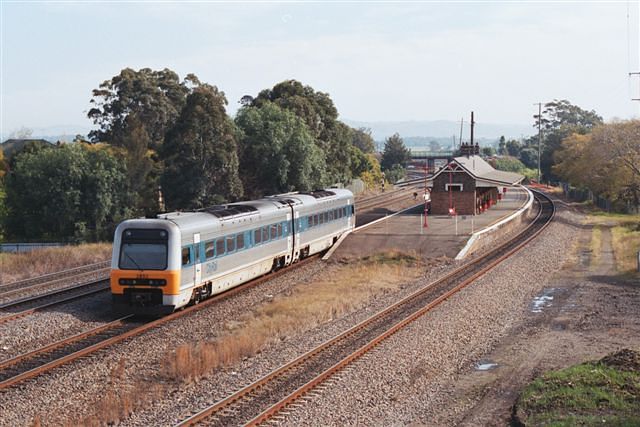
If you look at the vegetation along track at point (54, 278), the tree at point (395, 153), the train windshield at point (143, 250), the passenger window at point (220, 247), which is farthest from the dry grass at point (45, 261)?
the tree at point (395, 153)

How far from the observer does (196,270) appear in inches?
898

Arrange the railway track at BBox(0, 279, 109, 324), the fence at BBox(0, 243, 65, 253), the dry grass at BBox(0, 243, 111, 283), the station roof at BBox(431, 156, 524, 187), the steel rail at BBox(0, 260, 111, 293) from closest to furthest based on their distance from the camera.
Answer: the railway track at BBox(0, 279, 109, 324) → the steel rail at BBox(0, 260, 111, 293) → the dry grass at BBox(0, 243, 111, 283) → the fence at BBox(0, 243, 65, 253) → the station roof at BBox(431, 156, 524, 187)

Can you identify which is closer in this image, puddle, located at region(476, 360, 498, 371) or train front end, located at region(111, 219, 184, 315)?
puddle, located at region(476, 360, 498, 371)

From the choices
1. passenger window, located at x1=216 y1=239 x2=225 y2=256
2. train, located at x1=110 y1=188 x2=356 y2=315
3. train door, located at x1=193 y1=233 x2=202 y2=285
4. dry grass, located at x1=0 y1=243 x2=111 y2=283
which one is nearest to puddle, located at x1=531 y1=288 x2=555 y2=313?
train, located at x1=110 y1=188 x2=356 y2=315

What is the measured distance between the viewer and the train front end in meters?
21.4

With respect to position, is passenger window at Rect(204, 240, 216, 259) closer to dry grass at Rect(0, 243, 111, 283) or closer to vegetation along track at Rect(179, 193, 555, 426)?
vegetation along track at Rect(179, 193, 555, 426)

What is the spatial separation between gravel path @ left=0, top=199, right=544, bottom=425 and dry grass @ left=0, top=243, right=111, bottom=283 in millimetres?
11491

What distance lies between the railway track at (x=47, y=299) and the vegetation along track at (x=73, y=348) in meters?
2.82

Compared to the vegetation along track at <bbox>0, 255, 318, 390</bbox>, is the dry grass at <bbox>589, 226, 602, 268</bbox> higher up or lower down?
lower down

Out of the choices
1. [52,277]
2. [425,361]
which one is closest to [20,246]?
[52,277]

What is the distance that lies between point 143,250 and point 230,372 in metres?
6.32

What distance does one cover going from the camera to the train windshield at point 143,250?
2144 centimetres

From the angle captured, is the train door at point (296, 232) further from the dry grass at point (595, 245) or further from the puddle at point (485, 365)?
the puddle at point (485, 365)

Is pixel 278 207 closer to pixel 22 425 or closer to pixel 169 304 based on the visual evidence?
pixel 169 304
